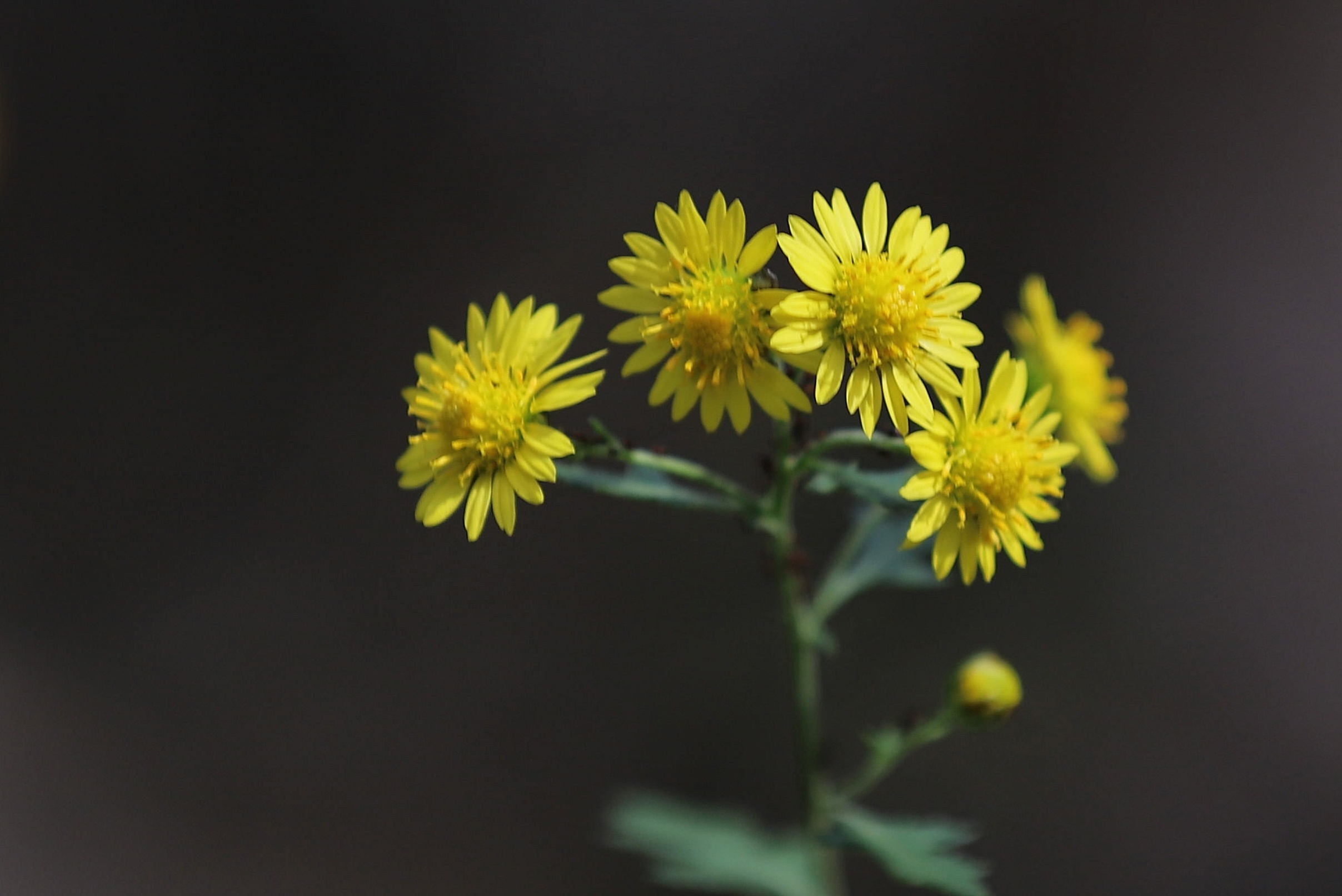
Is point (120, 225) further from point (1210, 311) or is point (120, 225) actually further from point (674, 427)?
point (1210, 311)

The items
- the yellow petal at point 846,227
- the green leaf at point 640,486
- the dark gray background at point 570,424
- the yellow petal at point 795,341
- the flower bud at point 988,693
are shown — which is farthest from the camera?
the dark gray background at point 570,424

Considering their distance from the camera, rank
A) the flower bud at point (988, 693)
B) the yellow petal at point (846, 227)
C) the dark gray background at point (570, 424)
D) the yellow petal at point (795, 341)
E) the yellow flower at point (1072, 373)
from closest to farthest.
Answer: the yellow petal at point (795, 341), the yellow petal at point (846, 227), the flower bud at point (988, 693), the yellow flower at point (1072, 373), the dark gray background at point (570, 424)

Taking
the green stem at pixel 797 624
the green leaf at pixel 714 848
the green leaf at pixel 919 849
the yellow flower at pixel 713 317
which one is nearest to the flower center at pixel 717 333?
the yellow flower at pixel 713 317

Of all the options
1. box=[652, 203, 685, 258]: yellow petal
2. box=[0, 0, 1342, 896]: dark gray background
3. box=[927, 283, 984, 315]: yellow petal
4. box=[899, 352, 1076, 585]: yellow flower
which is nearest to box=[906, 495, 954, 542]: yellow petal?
box=[899, 352, 1076, 585]: yellow flower

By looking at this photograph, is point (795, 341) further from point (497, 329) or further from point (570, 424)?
point (570, 424)

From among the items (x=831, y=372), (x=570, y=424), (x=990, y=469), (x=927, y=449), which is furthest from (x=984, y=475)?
(x=570, y=424)

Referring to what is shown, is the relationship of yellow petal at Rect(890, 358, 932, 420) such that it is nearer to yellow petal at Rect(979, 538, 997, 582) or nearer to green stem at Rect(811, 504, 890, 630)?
yellow petal at Rect(979, 538, 997, 582)

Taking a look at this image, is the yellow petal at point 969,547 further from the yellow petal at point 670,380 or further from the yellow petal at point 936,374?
the yellow petal at point 670,380
